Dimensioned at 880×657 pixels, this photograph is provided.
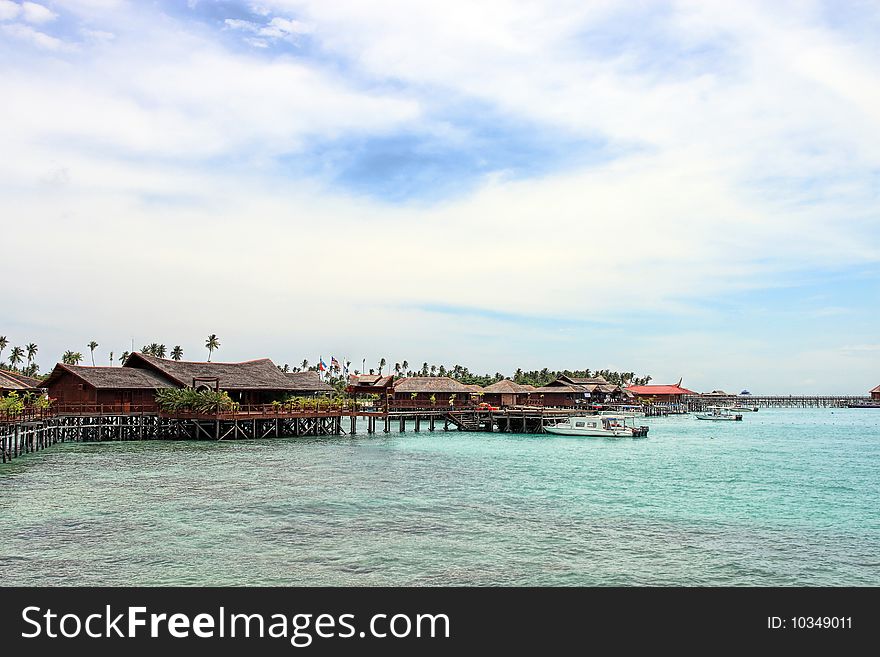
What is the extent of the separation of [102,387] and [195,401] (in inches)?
300

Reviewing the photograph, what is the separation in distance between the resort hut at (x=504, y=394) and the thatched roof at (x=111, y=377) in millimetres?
59155

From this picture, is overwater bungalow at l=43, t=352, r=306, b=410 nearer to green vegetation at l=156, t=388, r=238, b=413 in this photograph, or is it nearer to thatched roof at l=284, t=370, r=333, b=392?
thatched roof at l=284, t=370, r=333, b=392

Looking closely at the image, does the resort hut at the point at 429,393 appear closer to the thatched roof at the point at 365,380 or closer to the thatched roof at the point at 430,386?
the thatched roof at the point at 430,386

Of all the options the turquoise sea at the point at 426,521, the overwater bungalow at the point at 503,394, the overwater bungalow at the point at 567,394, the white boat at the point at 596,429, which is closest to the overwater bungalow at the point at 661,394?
the overwater bungalow at the point at 567,394

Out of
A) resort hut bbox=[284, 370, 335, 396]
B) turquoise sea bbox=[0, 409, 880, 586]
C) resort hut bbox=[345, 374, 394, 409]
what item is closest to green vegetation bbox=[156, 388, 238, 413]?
resort hut bbox=[284, 370, 335, 396]

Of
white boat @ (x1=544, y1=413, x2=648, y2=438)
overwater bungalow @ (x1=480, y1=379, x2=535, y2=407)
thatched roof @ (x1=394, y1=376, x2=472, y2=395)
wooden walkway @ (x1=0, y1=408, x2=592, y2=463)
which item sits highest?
thatched roof @ (x1=394, y1=376, x2=472, y2=395)

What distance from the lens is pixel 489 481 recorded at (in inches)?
1421

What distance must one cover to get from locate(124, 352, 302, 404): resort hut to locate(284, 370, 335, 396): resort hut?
0.48ft

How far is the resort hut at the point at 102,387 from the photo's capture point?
58.8 meters

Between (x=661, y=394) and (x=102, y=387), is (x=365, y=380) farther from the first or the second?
(x=661, y=394)

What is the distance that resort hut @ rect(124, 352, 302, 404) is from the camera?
63.8 m
